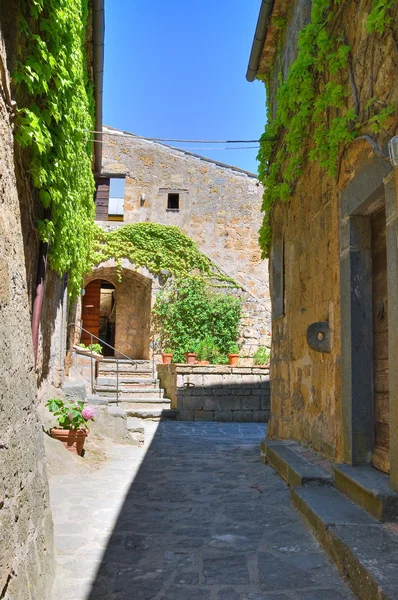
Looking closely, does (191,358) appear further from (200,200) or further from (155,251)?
(200,200)

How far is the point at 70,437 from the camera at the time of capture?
552cm

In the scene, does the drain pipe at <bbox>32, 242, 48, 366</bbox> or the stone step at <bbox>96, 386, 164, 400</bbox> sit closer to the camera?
the drain pipe at <bbox>32, 242, 48, 366</bbox>

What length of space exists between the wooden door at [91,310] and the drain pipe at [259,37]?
1090cm

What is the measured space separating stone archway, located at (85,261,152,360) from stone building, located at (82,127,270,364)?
0.03 m

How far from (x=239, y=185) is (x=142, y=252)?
465 centimetres

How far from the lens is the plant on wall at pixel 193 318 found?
1460 centimetres

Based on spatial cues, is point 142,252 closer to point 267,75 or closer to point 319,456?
point 267,75

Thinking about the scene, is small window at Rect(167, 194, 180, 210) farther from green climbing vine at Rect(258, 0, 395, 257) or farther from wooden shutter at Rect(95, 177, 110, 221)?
→ green climbing vine at Rect(258, 0, 395, 257)

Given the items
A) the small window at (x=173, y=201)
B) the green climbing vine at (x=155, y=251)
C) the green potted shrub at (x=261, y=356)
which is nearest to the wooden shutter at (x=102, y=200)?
the green climbing vine at (x=155, y=251)

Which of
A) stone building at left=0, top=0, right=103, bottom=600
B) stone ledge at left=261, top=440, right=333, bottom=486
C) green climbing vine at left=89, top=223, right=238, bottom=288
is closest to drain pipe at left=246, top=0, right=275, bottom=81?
stone building at left=0, top=0, right=103, bottom=600

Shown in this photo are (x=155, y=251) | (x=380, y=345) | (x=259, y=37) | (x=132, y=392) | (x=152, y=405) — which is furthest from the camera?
(x=155, y=251)

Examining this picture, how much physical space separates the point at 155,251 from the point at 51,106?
11.1 metres

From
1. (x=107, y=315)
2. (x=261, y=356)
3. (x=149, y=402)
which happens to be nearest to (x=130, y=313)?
(x=261, y=356)

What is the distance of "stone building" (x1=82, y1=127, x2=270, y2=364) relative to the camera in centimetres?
1680
